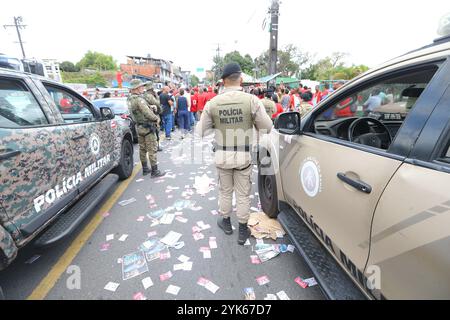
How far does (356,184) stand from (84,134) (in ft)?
9.98

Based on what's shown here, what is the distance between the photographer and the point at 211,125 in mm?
2576

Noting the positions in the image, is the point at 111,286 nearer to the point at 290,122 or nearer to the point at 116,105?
the point at 290,122

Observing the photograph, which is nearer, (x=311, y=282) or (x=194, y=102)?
(x=311, y=282)

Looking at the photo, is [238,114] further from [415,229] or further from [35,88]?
[35,88]

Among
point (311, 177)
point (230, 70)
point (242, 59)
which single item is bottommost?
point (311, 177)

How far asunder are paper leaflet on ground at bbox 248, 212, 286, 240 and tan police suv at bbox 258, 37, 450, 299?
67 cm

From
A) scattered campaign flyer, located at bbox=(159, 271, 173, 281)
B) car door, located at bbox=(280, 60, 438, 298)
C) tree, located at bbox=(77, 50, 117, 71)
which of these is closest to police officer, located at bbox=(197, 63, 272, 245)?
car door, located at bbox=(280, 60, 438, 298)

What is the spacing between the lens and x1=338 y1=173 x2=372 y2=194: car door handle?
1.31 m

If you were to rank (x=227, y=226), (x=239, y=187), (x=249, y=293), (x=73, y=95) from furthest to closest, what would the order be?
(x=73, y=95)
(x=227, y=226)
(x=239, y=187)
(x=249, y=293)

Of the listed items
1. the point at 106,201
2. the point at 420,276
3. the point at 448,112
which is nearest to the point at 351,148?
the point at 448,112

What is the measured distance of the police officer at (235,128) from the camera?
2406mm

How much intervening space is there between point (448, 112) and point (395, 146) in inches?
10.6

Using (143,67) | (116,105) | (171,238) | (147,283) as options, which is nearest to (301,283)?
(147,283)

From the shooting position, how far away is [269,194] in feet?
10.3
